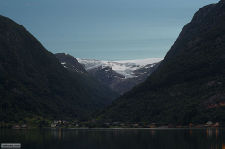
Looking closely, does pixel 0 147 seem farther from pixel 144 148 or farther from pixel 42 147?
pixel 144 148

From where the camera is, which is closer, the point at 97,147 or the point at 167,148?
the point at 167,148

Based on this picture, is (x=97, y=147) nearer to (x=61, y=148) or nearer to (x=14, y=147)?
(x=61, y=148)

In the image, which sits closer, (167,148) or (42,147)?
(167,148)

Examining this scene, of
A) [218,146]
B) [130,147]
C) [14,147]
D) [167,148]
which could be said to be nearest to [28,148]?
[14,147]

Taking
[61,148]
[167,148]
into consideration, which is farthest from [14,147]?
[167,148]

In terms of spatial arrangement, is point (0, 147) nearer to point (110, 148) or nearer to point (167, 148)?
point (110, 148)

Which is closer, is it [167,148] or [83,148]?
[167,148]

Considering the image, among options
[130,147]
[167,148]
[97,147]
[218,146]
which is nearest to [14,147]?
[97,147]
